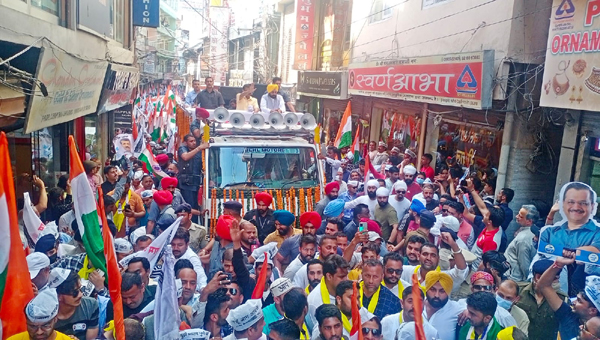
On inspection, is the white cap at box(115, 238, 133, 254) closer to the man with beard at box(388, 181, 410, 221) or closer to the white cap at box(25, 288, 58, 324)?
the white cap at box(25, 288, 58, 324)

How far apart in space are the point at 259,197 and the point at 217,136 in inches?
69.7

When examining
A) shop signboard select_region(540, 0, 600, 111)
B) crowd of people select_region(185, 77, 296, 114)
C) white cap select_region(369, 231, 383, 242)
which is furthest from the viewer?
crowd of people select_region(185, 77, 296, 114)

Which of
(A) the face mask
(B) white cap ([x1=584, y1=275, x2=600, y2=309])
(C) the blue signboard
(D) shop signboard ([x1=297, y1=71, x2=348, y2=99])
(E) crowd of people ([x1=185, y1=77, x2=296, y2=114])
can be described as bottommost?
(A) the face mask

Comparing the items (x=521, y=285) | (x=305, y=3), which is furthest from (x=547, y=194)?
(x=305, y=3)

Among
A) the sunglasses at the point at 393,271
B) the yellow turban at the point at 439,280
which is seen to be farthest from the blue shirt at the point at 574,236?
the sunglasses at the point at 393,271

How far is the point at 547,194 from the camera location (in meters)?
9.94

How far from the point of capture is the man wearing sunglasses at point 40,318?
3.63m

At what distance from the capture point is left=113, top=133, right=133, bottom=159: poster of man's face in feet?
37.9

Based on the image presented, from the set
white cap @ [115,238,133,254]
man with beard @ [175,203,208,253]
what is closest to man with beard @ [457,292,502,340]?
white cap @ [115,238,133,254]

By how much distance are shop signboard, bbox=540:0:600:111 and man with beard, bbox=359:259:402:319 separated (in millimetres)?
4291

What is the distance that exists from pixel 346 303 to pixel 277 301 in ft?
1.81

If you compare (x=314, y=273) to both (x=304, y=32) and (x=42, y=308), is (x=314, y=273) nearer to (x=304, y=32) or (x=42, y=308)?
(x=42, y=308)

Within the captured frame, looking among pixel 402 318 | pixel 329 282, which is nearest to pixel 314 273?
pixel 329 282

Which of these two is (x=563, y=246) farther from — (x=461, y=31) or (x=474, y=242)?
(x=461, y=31)
